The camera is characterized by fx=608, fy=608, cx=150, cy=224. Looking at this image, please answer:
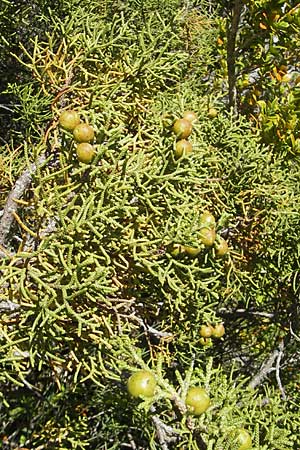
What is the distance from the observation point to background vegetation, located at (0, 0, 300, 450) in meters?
1.19

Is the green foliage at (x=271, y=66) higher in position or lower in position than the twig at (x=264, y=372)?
higher

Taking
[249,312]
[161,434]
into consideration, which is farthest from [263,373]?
[161,434]

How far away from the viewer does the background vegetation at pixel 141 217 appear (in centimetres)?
119

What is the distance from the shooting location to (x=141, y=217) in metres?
1.33

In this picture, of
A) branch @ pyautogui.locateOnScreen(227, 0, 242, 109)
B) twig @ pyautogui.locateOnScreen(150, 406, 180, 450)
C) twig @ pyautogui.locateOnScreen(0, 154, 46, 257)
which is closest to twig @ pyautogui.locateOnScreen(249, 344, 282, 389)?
twig @ pyautogui.locateOnScreen(150, 406, 180, 450)

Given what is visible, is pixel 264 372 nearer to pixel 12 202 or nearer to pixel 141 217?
pixel 141 217

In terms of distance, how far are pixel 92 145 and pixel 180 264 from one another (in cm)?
34

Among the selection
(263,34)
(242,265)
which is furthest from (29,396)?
(263,34)

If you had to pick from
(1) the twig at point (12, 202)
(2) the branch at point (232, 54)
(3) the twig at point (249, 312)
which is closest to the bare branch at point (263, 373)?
(3) the twig at point (249, 312)

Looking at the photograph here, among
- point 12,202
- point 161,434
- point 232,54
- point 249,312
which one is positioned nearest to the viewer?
point 12,202

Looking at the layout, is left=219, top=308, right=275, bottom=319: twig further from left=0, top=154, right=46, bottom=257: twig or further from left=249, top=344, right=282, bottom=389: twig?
left=0, top=154, right=46, bottom=257: twig

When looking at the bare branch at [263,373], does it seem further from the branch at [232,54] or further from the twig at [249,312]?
the branch at [232,54]

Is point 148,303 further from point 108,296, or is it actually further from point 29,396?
point 29,396

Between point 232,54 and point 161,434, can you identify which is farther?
point 232,54
